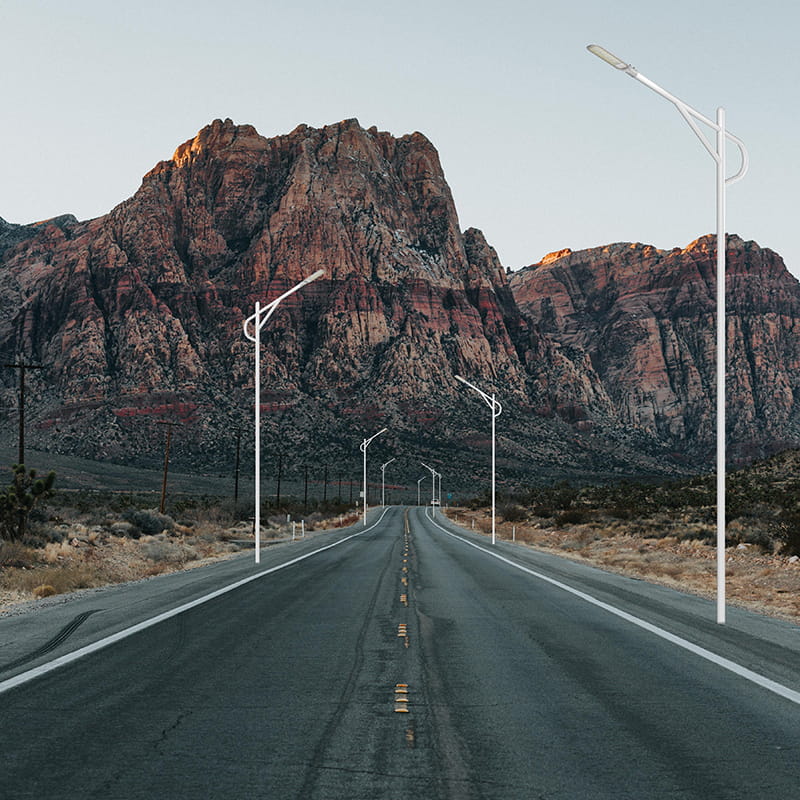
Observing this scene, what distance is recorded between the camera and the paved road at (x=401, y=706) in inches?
204

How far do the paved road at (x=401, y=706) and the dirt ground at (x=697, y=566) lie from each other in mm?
5671

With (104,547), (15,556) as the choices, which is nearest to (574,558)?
(104,547)

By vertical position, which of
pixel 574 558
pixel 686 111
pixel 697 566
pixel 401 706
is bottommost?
pixel 574 558

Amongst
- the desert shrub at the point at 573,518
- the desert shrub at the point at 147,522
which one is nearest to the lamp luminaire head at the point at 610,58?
the desert shrub at the point at 147,522

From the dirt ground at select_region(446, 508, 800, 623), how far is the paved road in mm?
5671

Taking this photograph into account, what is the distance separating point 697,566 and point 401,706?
23.7 m

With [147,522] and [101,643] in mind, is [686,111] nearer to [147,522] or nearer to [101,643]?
[101,643]

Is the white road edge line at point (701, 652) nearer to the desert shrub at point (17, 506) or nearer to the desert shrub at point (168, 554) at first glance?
the desert shrub at point (168, 554)

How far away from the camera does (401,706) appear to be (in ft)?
23.1

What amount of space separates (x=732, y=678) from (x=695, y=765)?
3214 mm

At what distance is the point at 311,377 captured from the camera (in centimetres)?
16462

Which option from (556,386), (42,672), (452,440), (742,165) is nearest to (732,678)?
(42,672)

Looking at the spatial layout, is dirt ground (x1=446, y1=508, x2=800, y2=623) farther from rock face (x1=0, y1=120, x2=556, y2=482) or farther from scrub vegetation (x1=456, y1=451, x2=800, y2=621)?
rock face (x1=0, y1=120, x2=556, y2=482)

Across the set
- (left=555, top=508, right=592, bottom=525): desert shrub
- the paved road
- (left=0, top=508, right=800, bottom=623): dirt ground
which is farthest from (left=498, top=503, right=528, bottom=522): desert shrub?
the paved road
